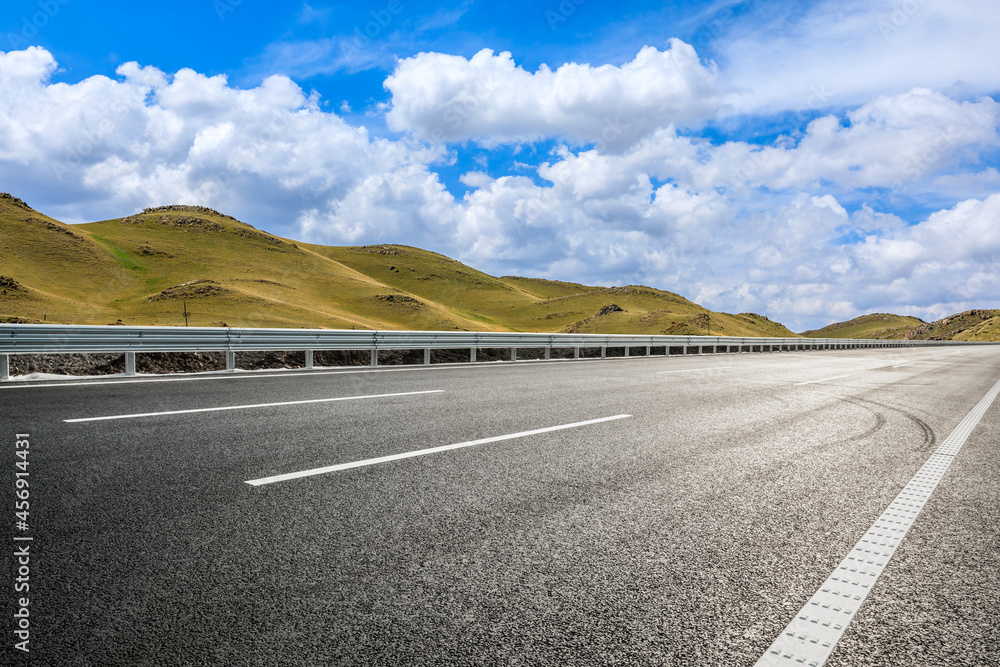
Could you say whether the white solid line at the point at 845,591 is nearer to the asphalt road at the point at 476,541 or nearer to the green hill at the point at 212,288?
the asphalt road at the point at 476,541

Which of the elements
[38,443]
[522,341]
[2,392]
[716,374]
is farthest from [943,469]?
[522,341]

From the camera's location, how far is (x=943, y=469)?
5.25 m

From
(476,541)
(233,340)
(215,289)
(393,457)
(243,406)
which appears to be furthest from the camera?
(215,289)

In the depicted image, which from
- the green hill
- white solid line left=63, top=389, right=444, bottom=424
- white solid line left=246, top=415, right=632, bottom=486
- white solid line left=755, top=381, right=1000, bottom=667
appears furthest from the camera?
the green hill

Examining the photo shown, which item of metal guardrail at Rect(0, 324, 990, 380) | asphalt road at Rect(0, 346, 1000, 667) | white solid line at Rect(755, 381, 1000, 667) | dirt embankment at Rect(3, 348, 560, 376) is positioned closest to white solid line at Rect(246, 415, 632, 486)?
asphalt road at Rect(0, 346, 1000, 667)

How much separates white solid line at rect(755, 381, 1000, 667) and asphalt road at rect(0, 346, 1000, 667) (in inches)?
→ 2.2

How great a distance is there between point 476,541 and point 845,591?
5.86 feet

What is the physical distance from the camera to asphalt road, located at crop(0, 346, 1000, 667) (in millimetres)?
2283

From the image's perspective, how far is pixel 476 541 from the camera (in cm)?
323

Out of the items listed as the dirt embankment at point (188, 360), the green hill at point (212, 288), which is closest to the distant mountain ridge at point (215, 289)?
the green hill at point (212, 288)

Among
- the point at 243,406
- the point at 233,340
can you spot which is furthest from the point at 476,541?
the point at 233,340

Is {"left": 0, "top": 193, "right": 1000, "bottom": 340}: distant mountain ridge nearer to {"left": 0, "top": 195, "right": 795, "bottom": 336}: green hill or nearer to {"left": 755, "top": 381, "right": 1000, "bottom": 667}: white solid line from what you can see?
{"left": 0, "top": 195, "right": 795, "bottom": 336}: green hill

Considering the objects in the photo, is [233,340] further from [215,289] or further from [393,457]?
[215,289]

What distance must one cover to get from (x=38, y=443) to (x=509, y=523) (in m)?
4.38
